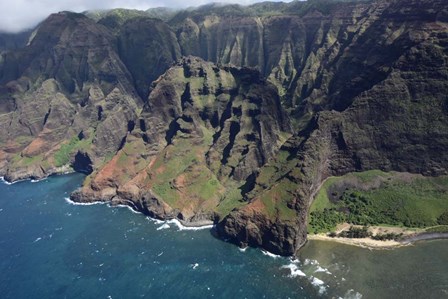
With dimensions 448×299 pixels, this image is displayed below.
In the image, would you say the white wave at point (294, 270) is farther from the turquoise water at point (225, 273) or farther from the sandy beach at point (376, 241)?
the sandy beach at point (376, 241)

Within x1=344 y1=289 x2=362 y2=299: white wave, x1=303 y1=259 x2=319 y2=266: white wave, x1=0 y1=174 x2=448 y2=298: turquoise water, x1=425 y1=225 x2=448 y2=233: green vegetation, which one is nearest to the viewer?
x1=344 y1=289 x2=362 y2=299: white wave

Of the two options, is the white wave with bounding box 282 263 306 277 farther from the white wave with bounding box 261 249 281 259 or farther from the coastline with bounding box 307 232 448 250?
the coastline with bounding box 307 232 448 250

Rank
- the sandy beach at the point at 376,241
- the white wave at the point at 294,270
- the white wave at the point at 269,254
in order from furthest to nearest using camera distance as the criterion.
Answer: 1. the sandy beach at the point at 376,241
2. the white wave at the point at 269,254
3. the white wave at the point at 294,270

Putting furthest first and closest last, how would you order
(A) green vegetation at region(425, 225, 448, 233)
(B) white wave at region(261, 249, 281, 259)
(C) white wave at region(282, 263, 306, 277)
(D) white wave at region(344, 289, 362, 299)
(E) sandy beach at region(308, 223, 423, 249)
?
(A) green vegetation at region(425, 225, 448, 233)
(E) sandy beach at region(308, 223, 423, 249)
(B) white wave at region(261, 249, 281, 259)
(C) white wave at region(282, 263, 306, 277)
(D) white wave at region(344, 289, 362, 299)

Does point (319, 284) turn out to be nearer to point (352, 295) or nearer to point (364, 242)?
point (352, 295)

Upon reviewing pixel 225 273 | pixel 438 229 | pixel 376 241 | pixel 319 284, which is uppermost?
pixel 438 229

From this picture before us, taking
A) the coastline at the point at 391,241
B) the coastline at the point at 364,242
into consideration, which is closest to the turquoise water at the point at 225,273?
the coastline at the point at 391,241

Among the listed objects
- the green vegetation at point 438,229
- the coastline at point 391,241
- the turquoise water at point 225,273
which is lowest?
the turquoise water at point 225,273

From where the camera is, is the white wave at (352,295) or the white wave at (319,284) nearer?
the white wave at (352,295)

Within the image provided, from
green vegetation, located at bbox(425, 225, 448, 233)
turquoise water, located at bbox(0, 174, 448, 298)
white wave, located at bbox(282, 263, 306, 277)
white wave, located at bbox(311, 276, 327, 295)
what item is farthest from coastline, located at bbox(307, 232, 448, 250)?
white wave, located at bbox(311, 276, 327, 295)

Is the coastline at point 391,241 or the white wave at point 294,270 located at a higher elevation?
the coastline at point 391,241

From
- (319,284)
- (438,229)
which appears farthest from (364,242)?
(319,284)

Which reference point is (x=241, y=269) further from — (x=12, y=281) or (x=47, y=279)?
(x=12, y=281)
